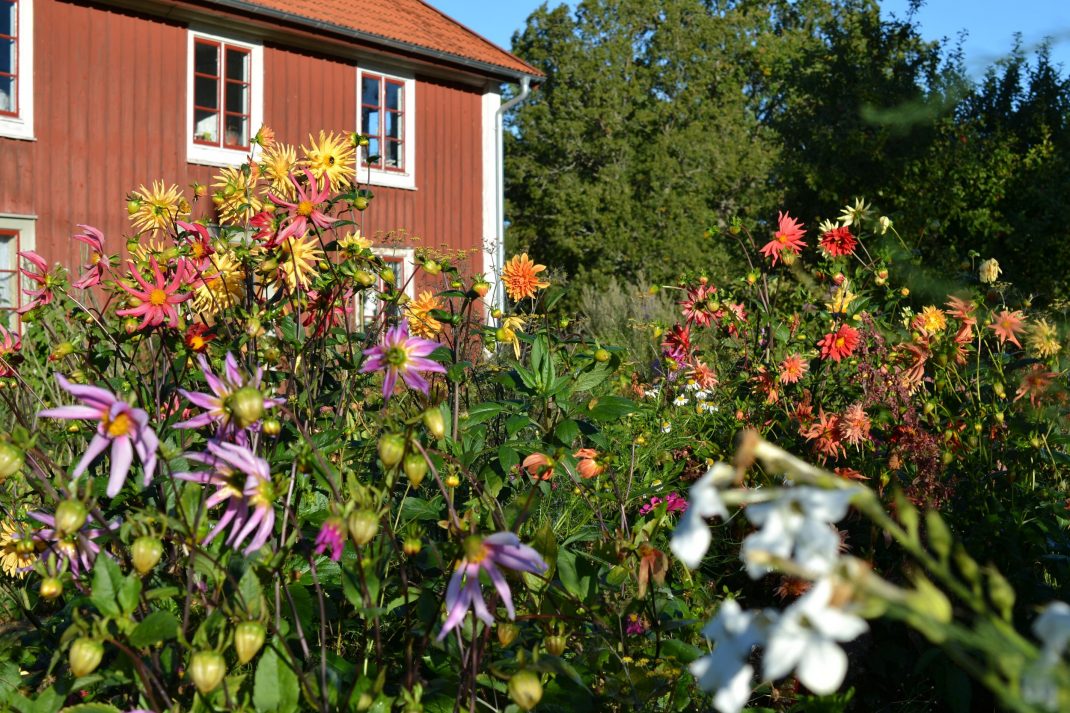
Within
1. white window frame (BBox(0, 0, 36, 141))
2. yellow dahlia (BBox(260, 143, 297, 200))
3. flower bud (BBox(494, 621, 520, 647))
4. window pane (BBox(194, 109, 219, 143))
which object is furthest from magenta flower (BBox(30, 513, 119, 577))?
window pane (BBox(194, 109, 219, 143))

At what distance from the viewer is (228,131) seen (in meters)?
10.2

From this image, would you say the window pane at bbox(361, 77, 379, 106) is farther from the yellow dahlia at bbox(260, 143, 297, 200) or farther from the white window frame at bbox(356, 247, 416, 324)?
the yellow dahlia at bbox(260, 143, 297, 200)

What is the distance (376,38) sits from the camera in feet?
34.0

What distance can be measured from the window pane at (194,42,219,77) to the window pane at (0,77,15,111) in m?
1.71

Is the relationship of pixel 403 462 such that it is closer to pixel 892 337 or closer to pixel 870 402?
pixel 870 402

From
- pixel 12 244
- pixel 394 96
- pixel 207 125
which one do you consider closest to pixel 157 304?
pixel 12 244

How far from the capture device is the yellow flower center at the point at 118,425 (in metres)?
1.23

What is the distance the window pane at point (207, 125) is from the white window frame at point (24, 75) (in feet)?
5.20

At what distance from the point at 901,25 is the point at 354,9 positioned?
5.83 metres

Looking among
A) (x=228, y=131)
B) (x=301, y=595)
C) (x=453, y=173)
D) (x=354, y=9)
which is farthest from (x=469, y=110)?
(x=301, y=595)

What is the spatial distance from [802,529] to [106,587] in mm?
1019

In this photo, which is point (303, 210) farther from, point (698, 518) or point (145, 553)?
point (698, 518)

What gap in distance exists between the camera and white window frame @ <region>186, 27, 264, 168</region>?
9617 mm

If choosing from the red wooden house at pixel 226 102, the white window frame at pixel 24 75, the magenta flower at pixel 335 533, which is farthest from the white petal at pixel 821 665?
the white window frame at pixel 24 75
